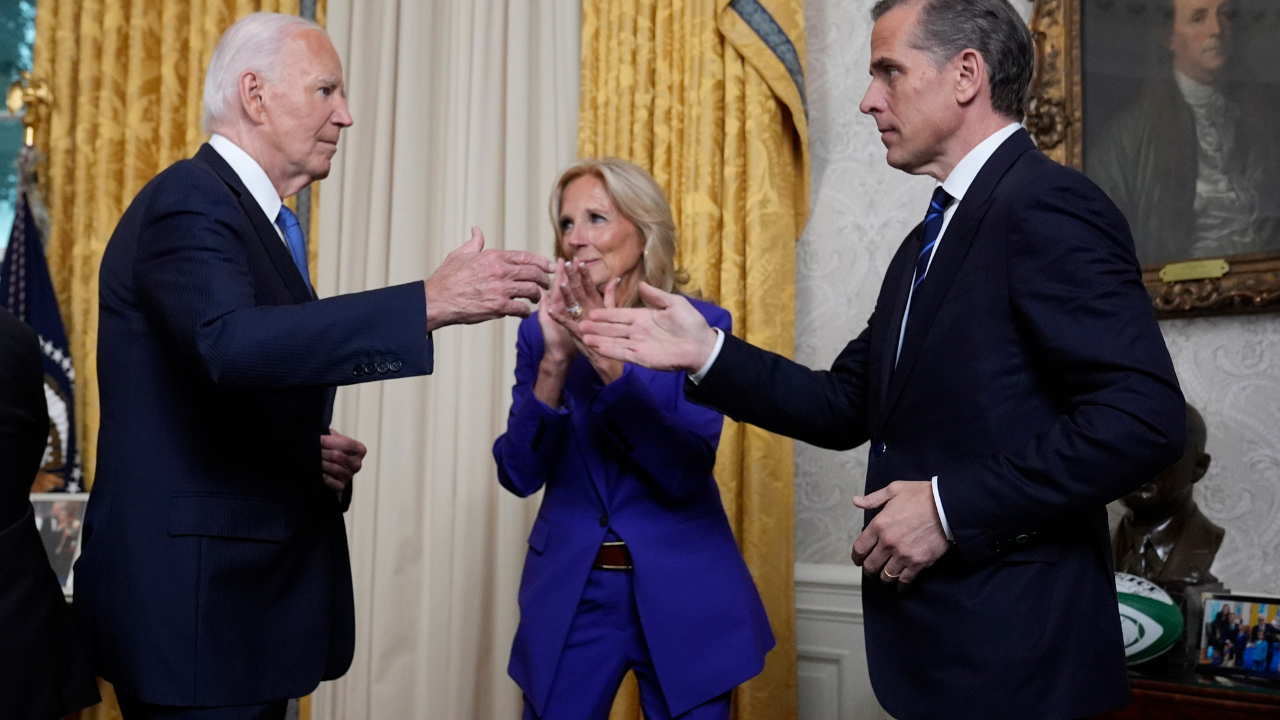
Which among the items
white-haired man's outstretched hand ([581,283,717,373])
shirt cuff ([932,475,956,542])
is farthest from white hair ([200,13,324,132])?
shirt cuff ([932,475,956,542])

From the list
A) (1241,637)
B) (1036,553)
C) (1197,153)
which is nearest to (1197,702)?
(1241,637)

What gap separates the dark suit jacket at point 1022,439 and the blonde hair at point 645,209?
1.07m

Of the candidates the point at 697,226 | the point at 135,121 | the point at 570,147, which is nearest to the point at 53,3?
the point at 135,121

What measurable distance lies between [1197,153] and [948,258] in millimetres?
1544

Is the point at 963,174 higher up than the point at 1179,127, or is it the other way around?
the point at 1179,127

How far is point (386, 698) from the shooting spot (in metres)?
4.11

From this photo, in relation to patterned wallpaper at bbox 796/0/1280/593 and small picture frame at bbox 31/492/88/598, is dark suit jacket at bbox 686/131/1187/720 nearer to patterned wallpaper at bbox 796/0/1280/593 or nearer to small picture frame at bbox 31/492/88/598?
patterned wallpaper at bbox 796/0/1280/593

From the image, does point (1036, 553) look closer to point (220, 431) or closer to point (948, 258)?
point (948, 258)

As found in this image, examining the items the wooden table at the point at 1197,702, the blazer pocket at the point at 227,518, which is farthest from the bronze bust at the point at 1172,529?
the blazer pocket at the point at 227,518

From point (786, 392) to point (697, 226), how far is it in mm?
1518

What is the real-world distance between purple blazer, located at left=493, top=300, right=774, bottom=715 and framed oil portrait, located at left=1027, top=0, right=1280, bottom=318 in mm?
1302

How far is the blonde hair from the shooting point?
9.22ft

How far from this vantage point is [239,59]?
→ 7.11 feet

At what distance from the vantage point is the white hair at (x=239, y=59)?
7.03ft
